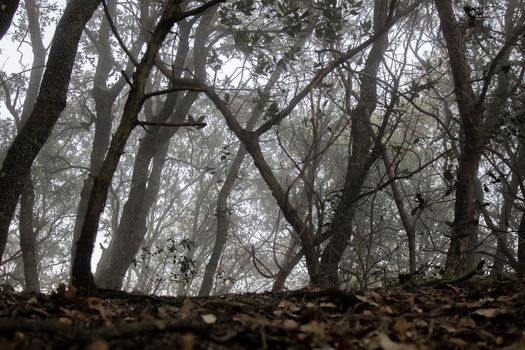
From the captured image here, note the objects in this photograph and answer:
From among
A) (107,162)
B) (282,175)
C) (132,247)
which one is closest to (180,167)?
(282,175)

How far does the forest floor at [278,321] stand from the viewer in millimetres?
1568

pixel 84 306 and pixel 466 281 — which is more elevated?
pixel 466 281

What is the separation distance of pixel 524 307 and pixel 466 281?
4.02ft

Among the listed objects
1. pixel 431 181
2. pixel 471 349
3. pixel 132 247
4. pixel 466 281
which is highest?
pixel 431 181

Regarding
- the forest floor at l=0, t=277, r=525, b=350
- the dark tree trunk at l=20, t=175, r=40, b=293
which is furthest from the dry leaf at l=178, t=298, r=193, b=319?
the dark tree trunk at l=20, t=175, r=40, b=293

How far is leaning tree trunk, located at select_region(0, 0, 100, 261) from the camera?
380 cm

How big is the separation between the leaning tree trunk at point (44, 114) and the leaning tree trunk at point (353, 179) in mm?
2687

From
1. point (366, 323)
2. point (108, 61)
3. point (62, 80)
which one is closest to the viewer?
point (366, 323)

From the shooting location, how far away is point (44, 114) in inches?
159

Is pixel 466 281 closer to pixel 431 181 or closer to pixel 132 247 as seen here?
pixel 132 247

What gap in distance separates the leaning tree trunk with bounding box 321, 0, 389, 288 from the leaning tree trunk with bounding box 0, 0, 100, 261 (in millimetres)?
2687

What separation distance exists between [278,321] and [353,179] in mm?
3432

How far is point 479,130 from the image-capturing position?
4645 millimetres

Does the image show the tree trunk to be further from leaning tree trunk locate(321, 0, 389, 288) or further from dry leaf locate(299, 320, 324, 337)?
dry leaf locate(299, 320, 324, 337)
